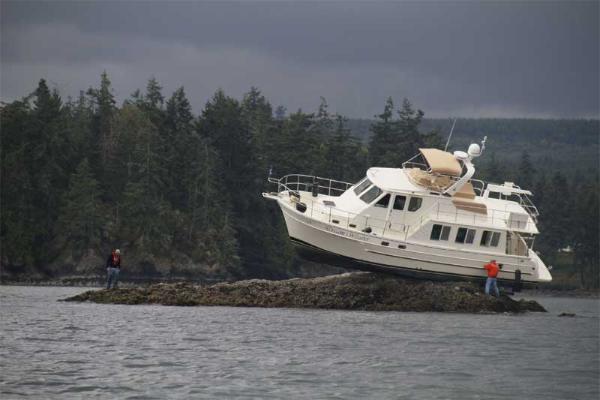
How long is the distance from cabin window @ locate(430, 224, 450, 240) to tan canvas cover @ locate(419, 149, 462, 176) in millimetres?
1997

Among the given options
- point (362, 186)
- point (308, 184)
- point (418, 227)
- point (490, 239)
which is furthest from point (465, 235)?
point (308, 184)

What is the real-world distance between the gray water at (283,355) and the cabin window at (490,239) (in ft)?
16.4

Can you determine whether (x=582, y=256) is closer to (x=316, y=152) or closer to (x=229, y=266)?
(x=316, y=152)

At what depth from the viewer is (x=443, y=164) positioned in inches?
1512

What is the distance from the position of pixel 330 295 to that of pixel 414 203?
4679 mm

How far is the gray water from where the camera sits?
19219 mm

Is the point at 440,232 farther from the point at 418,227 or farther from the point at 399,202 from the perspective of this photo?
the point at 399,202

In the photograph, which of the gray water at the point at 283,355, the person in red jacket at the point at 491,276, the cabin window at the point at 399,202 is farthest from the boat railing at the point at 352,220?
the gray water at the point at 283,355

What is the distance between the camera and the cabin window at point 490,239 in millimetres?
38500

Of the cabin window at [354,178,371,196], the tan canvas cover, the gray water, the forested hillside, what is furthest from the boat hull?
the forested hillside

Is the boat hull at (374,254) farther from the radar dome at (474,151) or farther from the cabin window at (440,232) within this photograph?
the radar dome at (474,151)

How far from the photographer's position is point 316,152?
97.0m

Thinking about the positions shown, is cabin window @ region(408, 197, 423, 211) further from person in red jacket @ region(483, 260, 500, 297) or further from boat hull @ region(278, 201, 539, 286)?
person in red jacket @ region(483, 260, 500, 297)

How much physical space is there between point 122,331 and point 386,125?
79352 mm
